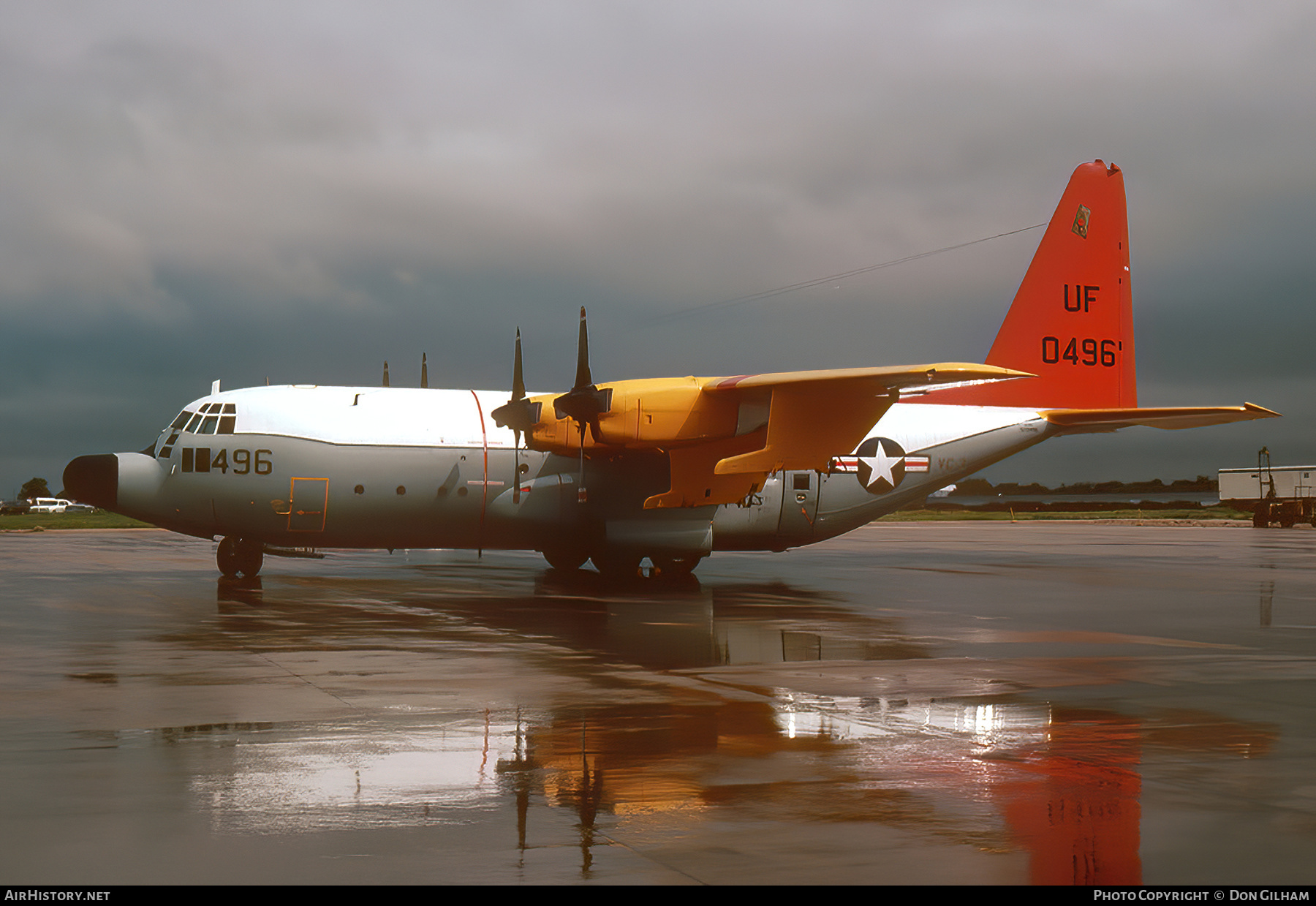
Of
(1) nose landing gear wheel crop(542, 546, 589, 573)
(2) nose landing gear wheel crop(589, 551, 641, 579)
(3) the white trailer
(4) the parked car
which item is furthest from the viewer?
(4) the parked car

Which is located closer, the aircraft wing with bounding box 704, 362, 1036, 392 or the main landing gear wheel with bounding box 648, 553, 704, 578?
the aircraft wing with bounding box 704, 362, 1036, 392

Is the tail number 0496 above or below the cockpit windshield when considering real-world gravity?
above

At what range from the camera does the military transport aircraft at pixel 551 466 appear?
2250 centimetres

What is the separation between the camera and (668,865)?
5523 millimetres

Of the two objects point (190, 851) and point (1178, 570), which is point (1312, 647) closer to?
point (190, 851)

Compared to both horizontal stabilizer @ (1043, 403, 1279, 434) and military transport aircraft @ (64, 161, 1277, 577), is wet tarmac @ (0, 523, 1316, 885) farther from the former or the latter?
horizontal stabilizer @ (1043, 403, 1279, 434)

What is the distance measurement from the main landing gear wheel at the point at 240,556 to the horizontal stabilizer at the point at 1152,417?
19.5m

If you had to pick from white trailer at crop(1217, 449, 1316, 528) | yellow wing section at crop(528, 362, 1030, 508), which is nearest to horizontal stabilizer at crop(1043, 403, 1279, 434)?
yellow wing section at crop(528, 362, 1030, 508)

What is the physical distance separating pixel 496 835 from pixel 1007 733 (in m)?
4.69

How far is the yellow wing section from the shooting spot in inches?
843

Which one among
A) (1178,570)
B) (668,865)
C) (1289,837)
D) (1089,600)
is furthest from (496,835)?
(1178,570)

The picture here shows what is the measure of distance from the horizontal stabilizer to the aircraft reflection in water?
15.6m

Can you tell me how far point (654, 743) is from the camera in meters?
8.52

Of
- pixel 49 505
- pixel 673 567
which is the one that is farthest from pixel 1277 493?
pixel 49 505
